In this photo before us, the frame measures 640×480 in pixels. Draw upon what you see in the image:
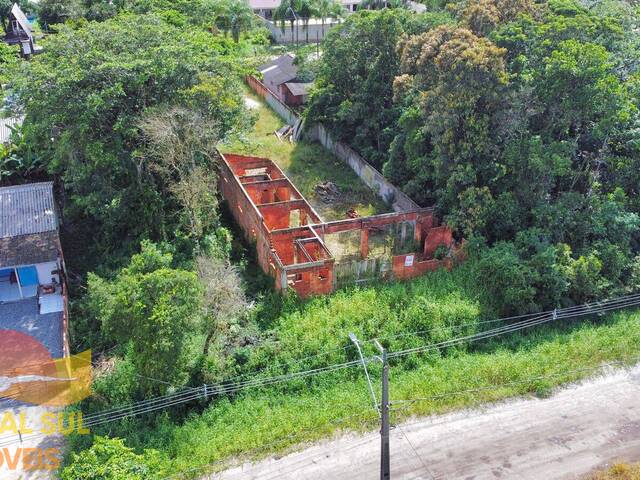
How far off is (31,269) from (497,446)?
19.5 meters

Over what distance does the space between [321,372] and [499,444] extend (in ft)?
20.9

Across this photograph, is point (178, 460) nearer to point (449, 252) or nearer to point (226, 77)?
point (449, 252)

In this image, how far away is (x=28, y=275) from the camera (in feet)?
83.5

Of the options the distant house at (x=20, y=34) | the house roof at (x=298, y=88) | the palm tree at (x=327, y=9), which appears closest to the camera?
the house roof at (x=298, y=88)

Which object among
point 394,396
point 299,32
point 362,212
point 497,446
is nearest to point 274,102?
point 362,212

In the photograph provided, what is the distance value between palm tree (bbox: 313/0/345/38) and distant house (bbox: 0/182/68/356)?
39.5 meters

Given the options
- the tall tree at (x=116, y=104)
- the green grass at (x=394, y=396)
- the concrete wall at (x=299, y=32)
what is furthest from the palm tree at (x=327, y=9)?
the green grass at (x=394, y=396)

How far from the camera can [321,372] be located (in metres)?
21.5

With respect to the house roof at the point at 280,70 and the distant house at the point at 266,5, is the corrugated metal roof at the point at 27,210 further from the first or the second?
the distant house at the point at 266,5

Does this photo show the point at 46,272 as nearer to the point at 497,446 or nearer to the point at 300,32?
the point at 497,446

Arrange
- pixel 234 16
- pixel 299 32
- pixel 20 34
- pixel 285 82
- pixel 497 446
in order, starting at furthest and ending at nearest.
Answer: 1. pixel 299 32
2. pixel 234 16
3. pixel 20 34
4. pixel 285 82
5. pixel 497 446

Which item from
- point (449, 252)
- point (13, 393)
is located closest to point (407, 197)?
point (449, 252)

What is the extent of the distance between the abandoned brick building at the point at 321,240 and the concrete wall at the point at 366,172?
2145 millimetres

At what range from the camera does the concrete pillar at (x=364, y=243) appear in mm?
27344
